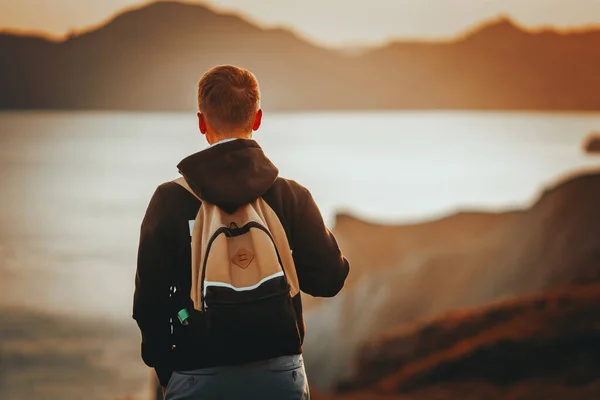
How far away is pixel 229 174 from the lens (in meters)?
1.36

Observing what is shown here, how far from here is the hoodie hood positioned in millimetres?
1341

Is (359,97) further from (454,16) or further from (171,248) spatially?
(171,248)

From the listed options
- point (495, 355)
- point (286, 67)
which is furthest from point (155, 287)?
point (495, 355)

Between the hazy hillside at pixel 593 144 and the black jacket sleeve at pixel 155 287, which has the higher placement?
the hazy hillside at pixel 593 144

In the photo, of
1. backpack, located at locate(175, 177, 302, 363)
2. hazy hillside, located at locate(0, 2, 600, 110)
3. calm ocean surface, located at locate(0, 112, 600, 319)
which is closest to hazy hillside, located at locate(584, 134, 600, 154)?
calm ocean surface, located at locate(0, 112, 600, 319)

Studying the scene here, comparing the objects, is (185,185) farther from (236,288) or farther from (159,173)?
(159,173)

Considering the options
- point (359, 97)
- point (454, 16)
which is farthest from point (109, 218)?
point (454, 16)

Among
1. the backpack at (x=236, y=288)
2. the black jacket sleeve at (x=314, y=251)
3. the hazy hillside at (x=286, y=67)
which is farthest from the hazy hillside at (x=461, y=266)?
the backpack at (x=236, y=288)

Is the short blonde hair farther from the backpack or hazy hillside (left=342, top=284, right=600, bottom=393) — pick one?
hazy hillside (left=342, top=284, right=600, bottom=393)

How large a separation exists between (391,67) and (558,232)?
1227 mm

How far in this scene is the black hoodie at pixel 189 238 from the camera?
1.33 m

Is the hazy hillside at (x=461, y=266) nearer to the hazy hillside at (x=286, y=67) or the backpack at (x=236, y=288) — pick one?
the hazy hillside at (x=286, y=67)

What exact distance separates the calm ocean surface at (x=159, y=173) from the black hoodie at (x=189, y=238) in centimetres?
238

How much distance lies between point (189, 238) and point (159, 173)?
248 cm
